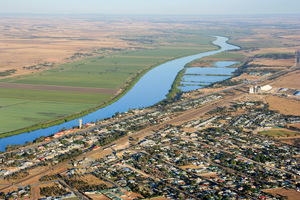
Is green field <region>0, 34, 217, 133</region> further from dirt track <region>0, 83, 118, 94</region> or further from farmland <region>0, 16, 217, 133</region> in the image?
dirt track <region>0, 83, 118, 94</region>

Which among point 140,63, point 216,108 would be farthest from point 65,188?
point 140,63

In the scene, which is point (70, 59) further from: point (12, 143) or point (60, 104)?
point (12, 143)

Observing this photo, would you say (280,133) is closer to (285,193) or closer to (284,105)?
(284,105)

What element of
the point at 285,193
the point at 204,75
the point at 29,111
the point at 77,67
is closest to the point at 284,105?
the point at 204,75

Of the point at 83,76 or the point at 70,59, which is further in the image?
the point at 70,59

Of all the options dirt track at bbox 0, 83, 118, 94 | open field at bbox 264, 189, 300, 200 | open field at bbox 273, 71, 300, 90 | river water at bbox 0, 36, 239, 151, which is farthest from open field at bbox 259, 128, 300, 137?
dirt track at bbox 0, 83, 118, 94

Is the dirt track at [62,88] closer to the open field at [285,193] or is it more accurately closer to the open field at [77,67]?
the open field at [77,67]

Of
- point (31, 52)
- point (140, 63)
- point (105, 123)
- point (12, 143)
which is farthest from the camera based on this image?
point (31, 52)
